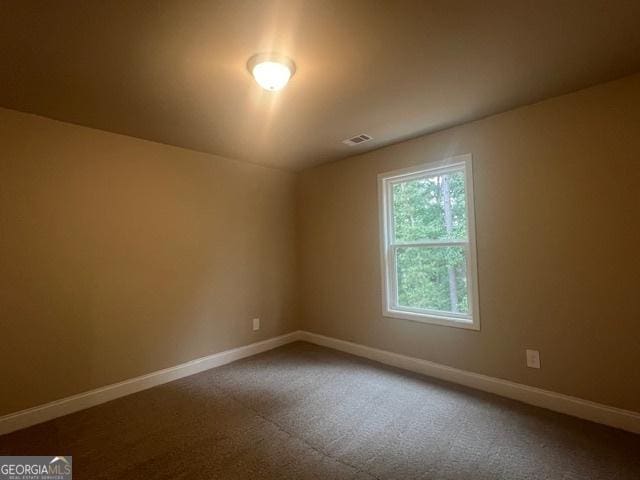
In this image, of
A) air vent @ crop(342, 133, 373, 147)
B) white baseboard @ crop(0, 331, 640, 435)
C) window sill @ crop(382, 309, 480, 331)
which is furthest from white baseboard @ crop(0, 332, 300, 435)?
air vent @ crop(342, 133, 373, 147)

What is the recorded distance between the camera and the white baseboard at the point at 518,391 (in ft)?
6.82

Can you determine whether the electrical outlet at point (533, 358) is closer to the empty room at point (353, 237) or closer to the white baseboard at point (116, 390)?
the empty room at point (353, 237)

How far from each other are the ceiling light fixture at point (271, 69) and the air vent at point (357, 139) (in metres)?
1.28

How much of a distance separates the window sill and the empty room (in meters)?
0.02

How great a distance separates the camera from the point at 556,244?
2.35 m

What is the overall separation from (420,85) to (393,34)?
606mm

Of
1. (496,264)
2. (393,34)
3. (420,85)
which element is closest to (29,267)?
(393,34)

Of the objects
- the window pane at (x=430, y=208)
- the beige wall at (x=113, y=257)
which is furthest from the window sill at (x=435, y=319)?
the beige wall at (x=113, y=257)

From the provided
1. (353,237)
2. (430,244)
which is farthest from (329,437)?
(353,237)

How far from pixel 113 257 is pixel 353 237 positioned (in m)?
2.48

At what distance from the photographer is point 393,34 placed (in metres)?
1.61

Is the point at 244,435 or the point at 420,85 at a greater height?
the point at 420,85

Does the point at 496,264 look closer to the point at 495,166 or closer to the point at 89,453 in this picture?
the point at 495,166

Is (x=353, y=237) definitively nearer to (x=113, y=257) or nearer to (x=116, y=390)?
(x=113, y=257)
